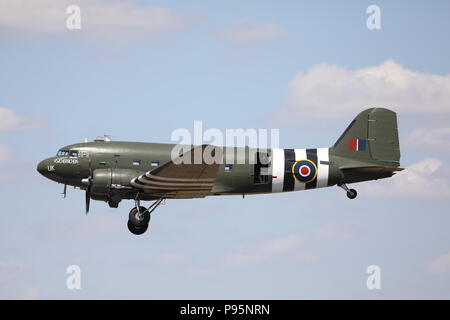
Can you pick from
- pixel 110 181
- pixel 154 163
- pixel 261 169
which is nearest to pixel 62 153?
pixel 110 181

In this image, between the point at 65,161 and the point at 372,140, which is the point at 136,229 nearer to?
the point at 65,161

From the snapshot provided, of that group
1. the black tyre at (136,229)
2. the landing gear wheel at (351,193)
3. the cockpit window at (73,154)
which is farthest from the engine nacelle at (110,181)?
the landing gear wheel at (351,193)

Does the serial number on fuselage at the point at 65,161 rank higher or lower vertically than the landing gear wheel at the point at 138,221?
higher

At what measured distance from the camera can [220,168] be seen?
34094 millimetres

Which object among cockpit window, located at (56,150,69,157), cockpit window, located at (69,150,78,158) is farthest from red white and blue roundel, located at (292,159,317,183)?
cockpit window, located at (56,150,69,157)

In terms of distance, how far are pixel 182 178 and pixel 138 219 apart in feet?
8.77

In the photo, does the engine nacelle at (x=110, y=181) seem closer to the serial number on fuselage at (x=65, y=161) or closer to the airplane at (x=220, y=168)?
the airplane at (x=220, y=168)

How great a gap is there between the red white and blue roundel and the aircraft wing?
387 centimetres

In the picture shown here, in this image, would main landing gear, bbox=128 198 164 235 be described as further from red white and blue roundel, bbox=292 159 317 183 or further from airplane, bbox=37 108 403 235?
red white and blue roundel, bbox=292 159 317 183

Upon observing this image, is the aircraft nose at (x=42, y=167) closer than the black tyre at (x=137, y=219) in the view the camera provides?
No

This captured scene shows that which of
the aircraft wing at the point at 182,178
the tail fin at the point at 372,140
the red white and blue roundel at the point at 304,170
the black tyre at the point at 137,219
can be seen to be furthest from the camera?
the tail fin at the point at 372,140

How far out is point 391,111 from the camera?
3641cm

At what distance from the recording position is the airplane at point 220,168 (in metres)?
32.8

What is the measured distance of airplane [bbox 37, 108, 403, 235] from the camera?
32.8 meters
